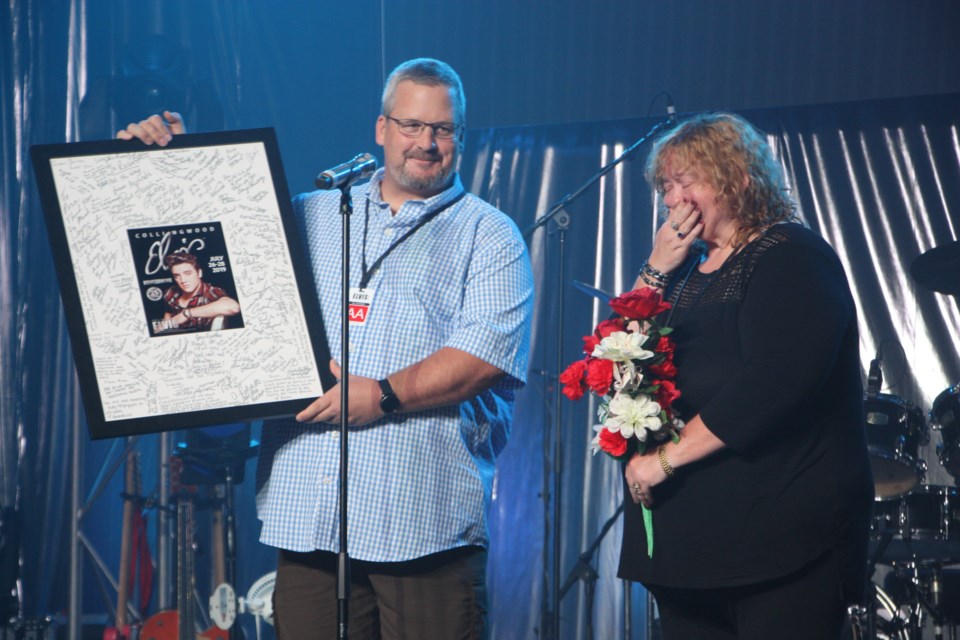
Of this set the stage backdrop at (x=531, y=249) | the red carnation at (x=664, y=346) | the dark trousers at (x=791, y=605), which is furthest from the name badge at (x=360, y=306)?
the stage backdrop at (x=531, y=249)

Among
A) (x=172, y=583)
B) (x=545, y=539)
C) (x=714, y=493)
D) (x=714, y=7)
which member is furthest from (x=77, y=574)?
(x=714, y=7)

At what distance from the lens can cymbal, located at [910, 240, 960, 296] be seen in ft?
14.8

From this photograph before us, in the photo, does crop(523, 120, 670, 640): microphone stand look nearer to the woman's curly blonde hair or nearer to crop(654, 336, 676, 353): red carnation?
the woman's curly blonde hair

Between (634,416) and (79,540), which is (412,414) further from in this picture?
(79,540)

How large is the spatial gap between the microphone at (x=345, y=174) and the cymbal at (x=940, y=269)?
3.01 m

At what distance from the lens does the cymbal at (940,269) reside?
452 centimetres

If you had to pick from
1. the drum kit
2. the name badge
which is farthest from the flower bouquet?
the drum kit

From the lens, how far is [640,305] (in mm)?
2307

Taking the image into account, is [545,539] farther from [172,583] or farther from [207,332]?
[207,332]

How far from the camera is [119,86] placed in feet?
16.7

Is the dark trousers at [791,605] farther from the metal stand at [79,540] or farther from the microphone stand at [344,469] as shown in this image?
the metal stand at [79,540]

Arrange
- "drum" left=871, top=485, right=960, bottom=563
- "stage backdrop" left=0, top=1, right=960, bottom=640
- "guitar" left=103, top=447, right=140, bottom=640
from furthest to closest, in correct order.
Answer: "stage backdrop" left=0, top=1, right=960, bottom=640, "guitar" left=103, top=447, right=140, bottom=640, "drum" left=871, top=485, right=960, bottom=563

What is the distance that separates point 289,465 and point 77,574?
282cm

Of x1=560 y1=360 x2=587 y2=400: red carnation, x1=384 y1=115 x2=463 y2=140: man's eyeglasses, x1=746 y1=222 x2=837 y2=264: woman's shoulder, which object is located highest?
x1=384 y1=115 x2=463 y2=140: man's eyeglasses
